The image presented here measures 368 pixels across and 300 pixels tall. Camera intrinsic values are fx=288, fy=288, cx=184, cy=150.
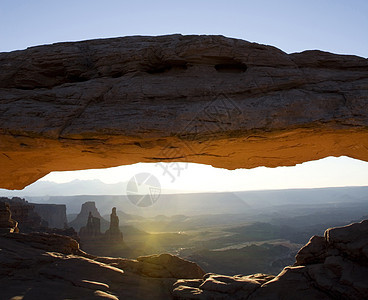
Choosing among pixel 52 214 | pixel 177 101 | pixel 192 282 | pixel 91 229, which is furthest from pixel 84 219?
pixel 177 101

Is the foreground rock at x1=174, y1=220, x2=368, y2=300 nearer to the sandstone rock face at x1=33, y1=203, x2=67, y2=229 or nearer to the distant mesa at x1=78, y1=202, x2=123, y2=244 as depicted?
the distant mesa at x1=78, y1=202, x2=123, y2=244

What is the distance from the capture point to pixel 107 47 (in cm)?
1166

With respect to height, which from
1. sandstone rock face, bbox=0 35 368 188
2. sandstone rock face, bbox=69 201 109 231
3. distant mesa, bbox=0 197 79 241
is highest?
sandstone rock face, bbox=0 35 368 188

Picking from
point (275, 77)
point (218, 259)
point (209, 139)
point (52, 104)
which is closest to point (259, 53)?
point (275, 77)

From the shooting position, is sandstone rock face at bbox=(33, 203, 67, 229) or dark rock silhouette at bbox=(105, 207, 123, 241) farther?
sandstone rock face at bbox=(33, 203, 67, 229)

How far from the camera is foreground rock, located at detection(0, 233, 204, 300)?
30.1 feet

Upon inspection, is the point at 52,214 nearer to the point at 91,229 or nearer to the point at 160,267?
the point at 91,229

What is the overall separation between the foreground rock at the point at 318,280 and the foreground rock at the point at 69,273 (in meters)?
1.77

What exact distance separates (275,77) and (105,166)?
8.58 m

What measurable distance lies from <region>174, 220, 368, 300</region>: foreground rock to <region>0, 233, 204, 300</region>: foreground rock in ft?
5.82

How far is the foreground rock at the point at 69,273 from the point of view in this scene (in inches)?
362

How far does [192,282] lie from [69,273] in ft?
15.1

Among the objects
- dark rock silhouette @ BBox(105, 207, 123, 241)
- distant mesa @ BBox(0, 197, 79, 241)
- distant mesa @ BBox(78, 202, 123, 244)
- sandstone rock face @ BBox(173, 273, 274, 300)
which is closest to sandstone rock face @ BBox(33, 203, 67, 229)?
distant mesa @ BBox(0, 197, 79, 241)

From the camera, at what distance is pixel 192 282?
36.2ft
